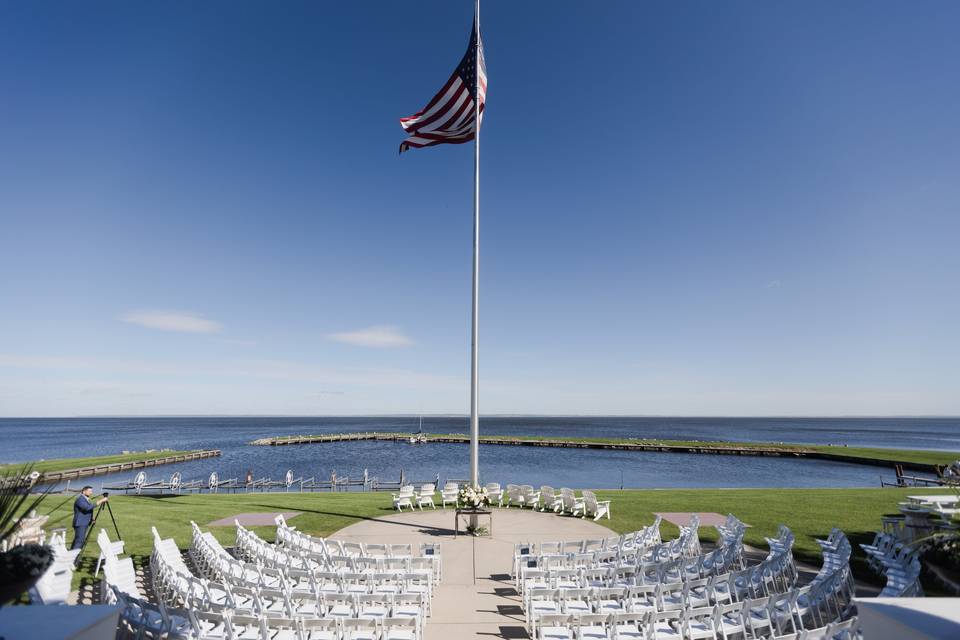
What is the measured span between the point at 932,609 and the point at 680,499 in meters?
17.4

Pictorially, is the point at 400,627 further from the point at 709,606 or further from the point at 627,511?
the point at 627,511

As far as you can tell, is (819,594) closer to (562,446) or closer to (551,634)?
(551,634)

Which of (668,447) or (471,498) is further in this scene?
(668,447)

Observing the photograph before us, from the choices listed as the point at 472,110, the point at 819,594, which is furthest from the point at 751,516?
the point at 472,110

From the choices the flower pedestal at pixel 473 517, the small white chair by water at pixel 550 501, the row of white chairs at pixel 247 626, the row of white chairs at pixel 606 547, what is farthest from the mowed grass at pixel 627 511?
the row of white chairs at pixel 247 626

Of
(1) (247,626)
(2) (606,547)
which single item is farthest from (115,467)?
(2) (606,547)

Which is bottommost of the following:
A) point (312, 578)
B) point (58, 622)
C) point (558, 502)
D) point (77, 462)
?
point (77, 462)

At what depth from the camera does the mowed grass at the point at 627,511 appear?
14031 millimetres

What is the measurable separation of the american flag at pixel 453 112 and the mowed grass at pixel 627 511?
13.5 m

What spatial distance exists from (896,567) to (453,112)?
16.4 meters

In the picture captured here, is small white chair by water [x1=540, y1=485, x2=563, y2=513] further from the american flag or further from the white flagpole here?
the american flag

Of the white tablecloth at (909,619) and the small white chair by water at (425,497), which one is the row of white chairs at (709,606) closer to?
the white tablecloth at (909,619)

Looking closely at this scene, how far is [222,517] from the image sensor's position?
1697 cm

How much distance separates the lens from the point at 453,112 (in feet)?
53.0
